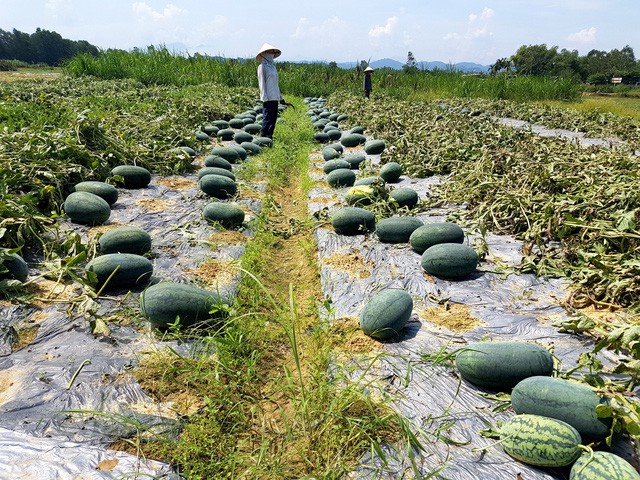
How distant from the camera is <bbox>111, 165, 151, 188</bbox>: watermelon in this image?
6125 mm

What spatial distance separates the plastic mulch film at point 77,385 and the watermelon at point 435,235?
1.82 metres

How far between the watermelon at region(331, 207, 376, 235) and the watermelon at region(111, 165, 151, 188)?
3.05m

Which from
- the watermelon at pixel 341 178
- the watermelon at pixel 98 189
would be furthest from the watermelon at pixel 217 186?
the watermelon at pixel 341 178

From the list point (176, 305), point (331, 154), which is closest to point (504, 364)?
point (176, 305)

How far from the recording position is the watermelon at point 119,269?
3.48 m

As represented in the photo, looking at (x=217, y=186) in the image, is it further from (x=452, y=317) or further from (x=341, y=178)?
(x=452, y=317)

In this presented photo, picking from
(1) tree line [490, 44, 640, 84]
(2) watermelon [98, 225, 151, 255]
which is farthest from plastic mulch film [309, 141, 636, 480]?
(1) tree line [490, 44, 640, 84]

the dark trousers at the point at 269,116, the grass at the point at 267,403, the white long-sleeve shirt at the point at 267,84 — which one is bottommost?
the grass at the point at 267,403

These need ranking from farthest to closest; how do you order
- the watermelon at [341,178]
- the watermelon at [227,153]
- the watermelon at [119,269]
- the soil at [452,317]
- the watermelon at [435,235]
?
the watermelon at [227,153] → the watermelon at [341,178] → the watermelon at [435,235] → the watermelon at [119,269] → the soil at [452,317]

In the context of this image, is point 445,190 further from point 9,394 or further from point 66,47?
point 66,47

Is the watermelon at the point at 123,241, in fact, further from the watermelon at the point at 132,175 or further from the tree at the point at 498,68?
the tree at the point at 498,68

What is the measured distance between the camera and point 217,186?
604 cm

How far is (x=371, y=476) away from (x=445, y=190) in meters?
4.50

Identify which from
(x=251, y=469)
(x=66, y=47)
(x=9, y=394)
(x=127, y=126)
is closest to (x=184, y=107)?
(x=127, y=126)
